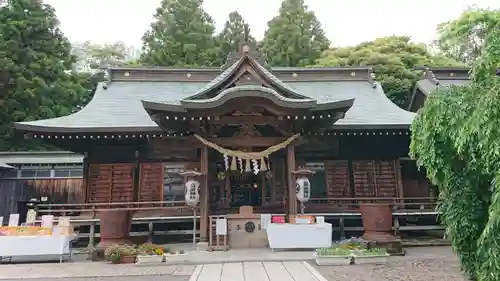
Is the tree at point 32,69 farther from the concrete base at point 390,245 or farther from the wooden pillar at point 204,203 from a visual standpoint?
the concrete base at point 390,245

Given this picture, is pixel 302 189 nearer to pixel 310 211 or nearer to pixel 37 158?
pixel 310 211

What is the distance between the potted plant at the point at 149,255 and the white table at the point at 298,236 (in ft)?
8.75

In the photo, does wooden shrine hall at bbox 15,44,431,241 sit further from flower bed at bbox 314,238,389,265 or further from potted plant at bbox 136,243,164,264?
flower bed at bbox 314,238,389,265

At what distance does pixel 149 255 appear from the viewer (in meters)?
8.05

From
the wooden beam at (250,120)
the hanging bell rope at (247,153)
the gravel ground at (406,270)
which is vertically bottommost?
the gravel ground at (406,270)

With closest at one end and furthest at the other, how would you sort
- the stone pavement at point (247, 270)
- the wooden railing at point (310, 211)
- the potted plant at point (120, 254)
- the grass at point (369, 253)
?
the stone pavement at point (247, 270)
the grass at point (369, 253)
the potted plant at point (120, 254)
the wooden railing at point (310, 211)

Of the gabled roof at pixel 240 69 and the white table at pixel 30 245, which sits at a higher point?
the gabled roof at pixel 240 69

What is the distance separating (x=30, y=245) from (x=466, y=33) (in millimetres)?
31074

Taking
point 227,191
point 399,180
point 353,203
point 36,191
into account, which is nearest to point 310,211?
point 353,203

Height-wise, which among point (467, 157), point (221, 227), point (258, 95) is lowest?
point (221, 227)

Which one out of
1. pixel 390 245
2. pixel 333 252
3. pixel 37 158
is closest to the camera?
pixel 333 252

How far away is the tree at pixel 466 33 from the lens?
2416 centimetres

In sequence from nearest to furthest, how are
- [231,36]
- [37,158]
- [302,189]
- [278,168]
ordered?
1. [302,189]
2. [278,168]
3. [37,158]
4. [231,36]

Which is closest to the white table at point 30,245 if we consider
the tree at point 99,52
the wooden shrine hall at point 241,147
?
the wooden shrine hall at point 241,147
